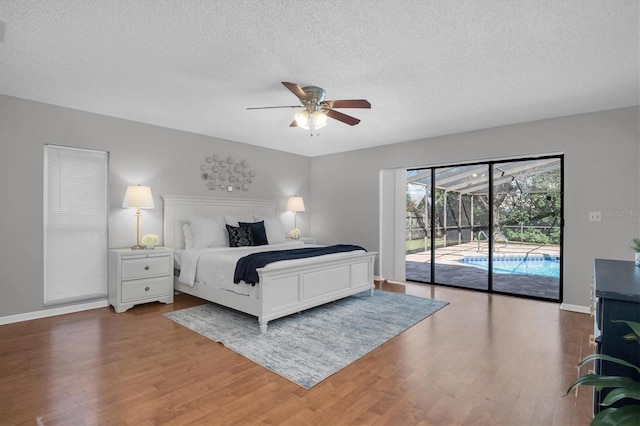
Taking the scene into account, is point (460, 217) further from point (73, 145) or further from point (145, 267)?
point (73, 145)

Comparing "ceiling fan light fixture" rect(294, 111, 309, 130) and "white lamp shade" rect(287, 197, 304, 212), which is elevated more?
"ceiling fan light fixture" rect(294, 111, 309, 130)

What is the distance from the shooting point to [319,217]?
6828 millimetres

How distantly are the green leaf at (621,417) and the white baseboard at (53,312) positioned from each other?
485 centimetres

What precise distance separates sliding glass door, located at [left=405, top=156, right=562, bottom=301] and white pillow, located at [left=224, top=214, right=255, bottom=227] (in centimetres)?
286

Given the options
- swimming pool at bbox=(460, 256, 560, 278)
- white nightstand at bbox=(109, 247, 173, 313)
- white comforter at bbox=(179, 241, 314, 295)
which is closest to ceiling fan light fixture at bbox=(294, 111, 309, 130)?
white comforter at bbox=(179, 241, 314, 295)

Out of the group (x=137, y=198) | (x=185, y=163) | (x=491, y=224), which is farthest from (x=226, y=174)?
(x=491, y=224)

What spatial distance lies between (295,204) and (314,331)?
128 inches

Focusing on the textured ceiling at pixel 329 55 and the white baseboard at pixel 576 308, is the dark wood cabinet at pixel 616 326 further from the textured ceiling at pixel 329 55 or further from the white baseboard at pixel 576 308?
the white baseboard at pixel 576 308

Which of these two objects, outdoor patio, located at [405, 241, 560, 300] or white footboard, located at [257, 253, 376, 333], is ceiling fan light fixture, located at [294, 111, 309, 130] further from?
outdoor patio, located at [405, 241, 560, 300]

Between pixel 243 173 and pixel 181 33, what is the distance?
3.52 metres

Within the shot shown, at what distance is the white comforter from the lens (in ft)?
11.9

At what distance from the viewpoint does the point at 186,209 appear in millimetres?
4973

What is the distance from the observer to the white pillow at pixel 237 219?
16.6 ft

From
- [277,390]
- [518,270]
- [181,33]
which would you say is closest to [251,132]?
[181,33]
